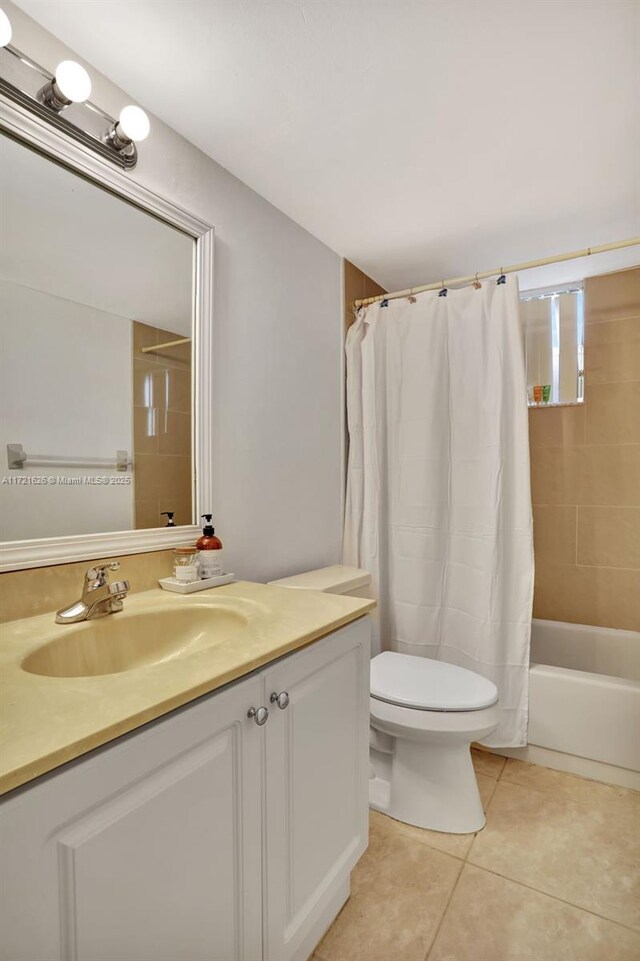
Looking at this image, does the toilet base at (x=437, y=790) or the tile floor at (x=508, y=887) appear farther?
the toilet base at (x=437, y=790)

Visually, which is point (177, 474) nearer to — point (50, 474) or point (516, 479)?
point (50, 474)

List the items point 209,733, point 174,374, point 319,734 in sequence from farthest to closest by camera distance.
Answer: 1. point 174,374
2. point 319,734
3. point 209,733

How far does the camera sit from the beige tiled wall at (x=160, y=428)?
138 cm

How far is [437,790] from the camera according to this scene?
5.42ft

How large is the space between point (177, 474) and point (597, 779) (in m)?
1.97

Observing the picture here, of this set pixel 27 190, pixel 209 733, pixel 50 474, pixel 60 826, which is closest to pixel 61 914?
pixel 60 826

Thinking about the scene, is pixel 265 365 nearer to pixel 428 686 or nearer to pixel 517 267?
pixel 517 267

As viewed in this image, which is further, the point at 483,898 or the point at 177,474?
the point at 177,474

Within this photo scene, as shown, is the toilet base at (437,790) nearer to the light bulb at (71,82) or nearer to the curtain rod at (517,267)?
the curtain rod at (517,267)

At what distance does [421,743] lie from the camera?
1642 mm

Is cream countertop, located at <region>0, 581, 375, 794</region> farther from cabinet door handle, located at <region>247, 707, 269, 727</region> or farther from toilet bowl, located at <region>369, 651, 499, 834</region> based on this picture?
toilet bowl, located at <region>369, 651, 499, 834</region>

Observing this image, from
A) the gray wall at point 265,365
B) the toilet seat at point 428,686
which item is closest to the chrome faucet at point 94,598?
the gray wall at point 265,365

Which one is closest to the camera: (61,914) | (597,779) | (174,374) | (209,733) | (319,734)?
(61,914)

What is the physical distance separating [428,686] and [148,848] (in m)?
1.18
